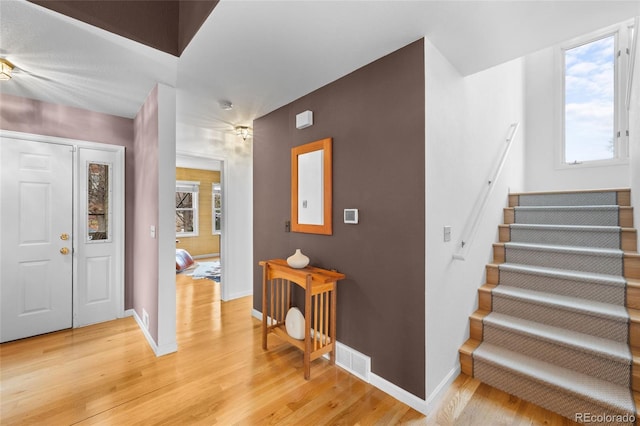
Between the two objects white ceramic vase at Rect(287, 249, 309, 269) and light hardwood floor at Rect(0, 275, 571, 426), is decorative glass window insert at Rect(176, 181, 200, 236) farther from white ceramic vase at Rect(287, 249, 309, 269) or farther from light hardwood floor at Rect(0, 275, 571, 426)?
white ceramic vase at Rect(287, 249, 309, 269)

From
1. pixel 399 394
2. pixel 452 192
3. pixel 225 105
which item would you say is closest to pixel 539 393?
pixel 399 394

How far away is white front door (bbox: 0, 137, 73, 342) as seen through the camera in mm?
2852

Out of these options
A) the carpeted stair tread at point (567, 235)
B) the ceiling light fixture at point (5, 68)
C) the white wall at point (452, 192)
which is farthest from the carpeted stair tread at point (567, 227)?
the ceiling light fixture at point (5, 68)

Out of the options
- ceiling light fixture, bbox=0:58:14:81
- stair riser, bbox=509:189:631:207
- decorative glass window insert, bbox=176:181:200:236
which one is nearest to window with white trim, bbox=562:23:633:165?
stair riser, bbox=509:189:631:207

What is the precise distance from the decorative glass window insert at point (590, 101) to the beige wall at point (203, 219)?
7.57 m

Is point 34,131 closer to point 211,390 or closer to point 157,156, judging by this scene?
point 157,156

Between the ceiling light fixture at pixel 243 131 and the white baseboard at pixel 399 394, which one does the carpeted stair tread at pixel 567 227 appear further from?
the ceiling light fixture at pixel 243 131

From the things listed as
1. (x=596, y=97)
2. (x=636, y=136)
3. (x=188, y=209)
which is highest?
(x=596, y=97)

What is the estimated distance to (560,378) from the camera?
1880 millimetres

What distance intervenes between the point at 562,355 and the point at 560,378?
199mm

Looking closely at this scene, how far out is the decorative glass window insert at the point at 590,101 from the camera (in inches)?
143

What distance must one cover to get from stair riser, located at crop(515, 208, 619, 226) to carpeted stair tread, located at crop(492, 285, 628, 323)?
968 millimetres

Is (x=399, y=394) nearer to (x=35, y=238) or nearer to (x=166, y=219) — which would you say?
(x=166, y=219)

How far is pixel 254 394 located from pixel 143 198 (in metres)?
2.29
